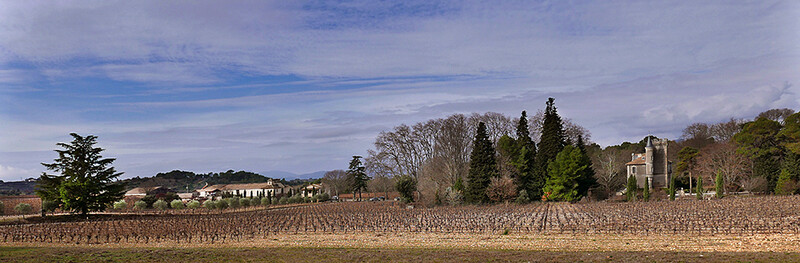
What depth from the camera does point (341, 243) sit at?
27031 millimetres

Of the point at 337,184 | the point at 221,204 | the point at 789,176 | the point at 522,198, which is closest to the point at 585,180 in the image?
the point at 522,198

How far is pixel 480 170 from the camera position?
182 feet

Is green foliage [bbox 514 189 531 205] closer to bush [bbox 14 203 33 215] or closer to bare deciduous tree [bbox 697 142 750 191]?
bare deciduous tree [bbox 697 142 750 191]

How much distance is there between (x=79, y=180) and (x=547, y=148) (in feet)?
131

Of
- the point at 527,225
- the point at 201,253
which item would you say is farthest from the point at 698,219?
the point at 201,253

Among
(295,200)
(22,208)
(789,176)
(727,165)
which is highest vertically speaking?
(727,165)

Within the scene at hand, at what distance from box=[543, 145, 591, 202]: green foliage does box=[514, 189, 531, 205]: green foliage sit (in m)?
1.72

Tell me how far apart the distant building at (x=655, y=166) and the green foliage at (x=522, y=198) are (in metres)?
27.6

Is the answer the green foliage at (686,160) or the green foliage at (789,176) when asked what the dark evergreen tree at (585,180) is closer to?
the green foliage at (789,176)

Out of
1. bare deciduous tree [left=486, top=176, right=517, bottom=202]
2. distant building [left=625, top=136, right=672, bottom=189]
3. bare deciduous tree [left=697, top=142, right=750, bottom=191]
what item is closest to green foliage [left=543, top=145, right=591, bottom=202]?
bare deciduous tree [left=486, top=176, right=517, bottom=202]

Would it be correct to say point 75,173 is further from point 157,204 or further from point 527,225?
point 527,225

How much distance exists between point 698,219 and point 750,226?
3188 millimetres

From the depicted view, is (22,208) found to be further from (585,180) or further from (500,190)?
(585,180)

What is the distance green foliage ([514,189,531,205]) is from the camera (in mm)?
53938
